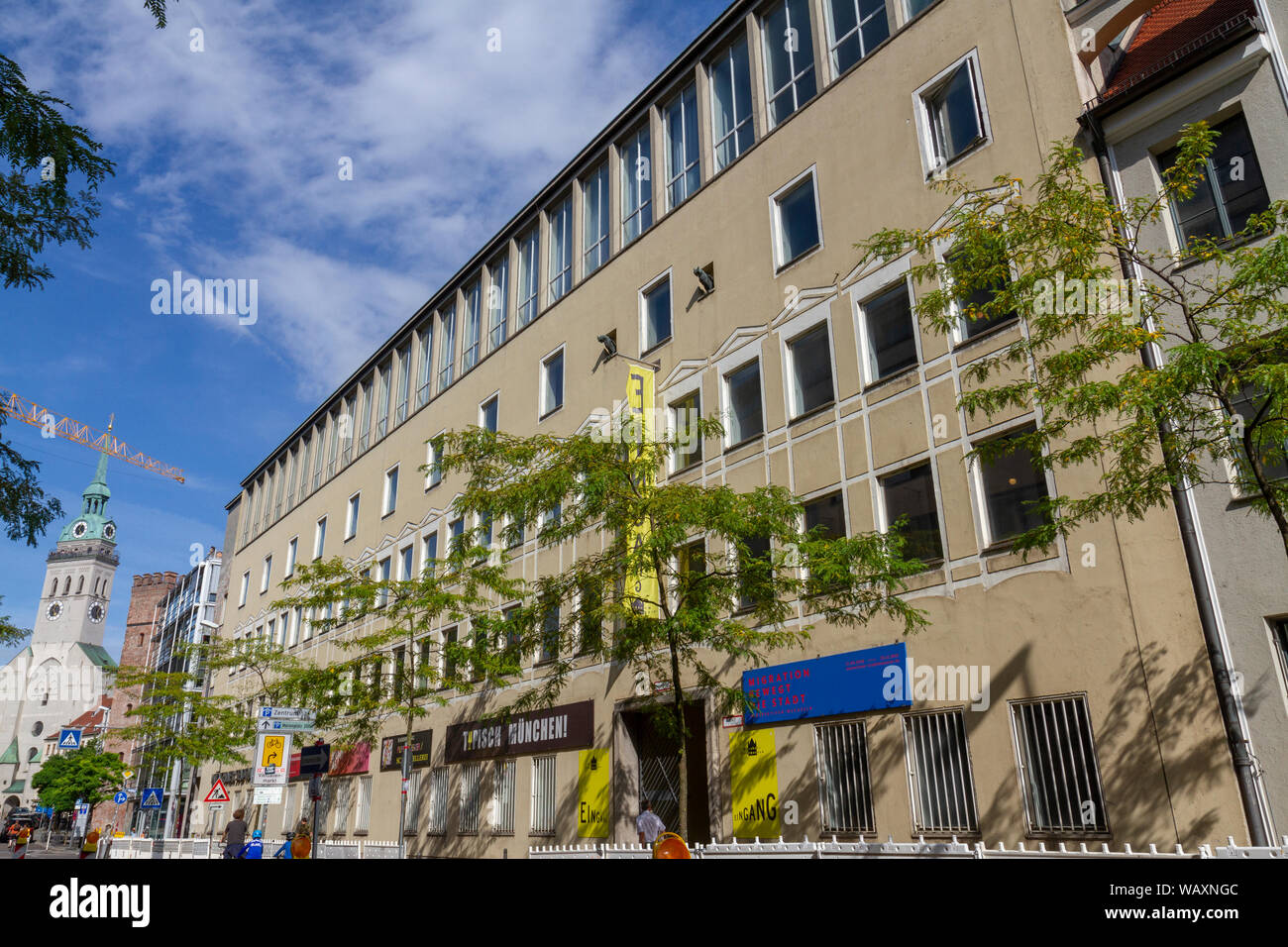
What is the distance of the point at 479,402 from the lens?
3400 centimetres

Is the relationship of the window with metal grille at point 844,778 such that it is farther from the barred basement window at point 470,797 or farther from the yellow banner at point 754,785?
the barred basement window at point 470,797

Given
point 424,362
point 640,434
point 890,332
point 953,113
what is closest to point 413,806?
point 424,362

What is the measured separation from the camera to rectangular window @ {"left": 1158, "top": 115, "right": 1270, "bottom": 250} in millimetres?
13914

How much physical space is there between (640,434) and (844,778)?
297 inches

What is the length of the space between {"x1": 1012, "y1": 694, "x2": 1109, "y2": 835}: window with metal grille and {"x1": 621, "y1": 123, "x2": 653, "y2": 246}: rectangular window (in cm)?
1811

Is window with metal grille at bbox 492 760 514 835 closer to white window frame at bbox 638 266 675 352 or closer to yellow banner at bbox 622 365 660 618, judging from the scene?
yellow banner at bbox 622 365 660 618

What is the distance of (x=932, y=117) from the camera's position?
19.3 metres

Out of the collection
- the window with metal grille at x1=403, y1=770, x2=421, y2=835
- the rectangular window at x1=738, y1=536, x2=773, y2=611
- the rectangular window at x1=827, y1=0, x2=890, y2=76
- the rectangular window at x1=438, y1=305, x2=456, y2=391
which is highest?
the rectangular window at x1=438, y1=305, x2=456, y2=391

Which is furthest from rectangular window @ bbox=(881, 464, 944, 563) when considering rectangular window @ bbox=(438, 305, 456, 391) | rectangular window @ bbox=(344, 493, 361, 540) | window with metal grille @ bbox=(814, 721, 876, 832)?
rectangular window @ bbox=(344, 493, 361, 540)

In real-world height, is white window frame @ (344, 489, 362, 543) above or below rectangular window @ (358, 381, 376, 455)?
below

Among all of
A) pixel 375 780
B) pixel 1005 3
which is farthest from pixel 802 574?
pixel 375 780

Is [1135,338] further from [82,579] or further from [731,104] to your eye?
[82,579]
